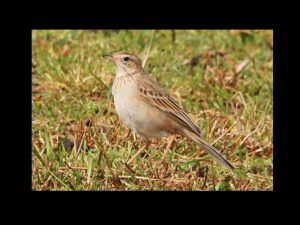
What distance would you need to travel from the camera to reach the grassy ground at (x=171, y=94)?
7.45m

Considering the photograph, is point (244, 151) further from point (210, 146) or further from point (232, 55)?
point (232, 55)

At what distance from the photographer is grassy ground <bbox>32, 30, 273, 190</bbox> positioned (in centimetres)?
745

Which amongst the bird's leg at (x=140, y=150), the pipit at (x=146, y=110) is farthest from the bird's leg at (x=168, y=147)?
the bird's leg at (x=140, y=150)

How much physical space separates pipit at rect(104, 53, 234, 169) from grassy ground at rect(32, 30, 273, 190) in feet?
0.90

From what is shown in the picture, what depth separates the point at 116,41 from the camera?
10.9m

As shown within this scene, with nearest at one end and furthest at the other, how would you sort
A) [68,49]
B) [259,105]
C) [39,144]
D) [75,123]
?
1. [39,144]
2. [75,123]
3. [259,105]
4. [68,49]

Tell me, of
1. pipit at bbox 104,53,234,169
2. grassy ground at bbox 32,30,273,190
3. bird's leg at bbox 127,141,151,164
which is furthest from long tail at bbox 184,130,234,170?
bird's leg at bbox 127,141,151,164

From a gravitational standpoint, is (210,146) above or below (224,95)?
below

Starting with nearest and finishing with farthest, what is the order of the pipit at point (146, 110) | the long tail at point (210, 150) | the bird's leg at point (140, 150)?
the long tail at point (210, 150), the pipit at point (146, 110), the bird's leg at point (140, 150)

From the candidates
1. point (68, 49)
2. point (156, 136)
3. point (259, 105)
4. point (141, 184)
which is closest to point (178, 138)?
point (156, 136)

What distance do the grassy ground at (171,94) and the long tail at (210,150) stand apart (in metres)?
0.19

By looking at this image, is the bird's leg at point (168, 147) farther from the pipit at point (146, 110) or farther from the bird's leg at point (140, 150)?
the bird's leg at point (140, 150)

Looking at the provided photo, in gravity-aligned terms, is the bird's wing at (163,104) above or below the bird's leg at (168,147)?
above

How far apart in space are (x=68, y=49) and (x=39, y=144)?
8.79ft
